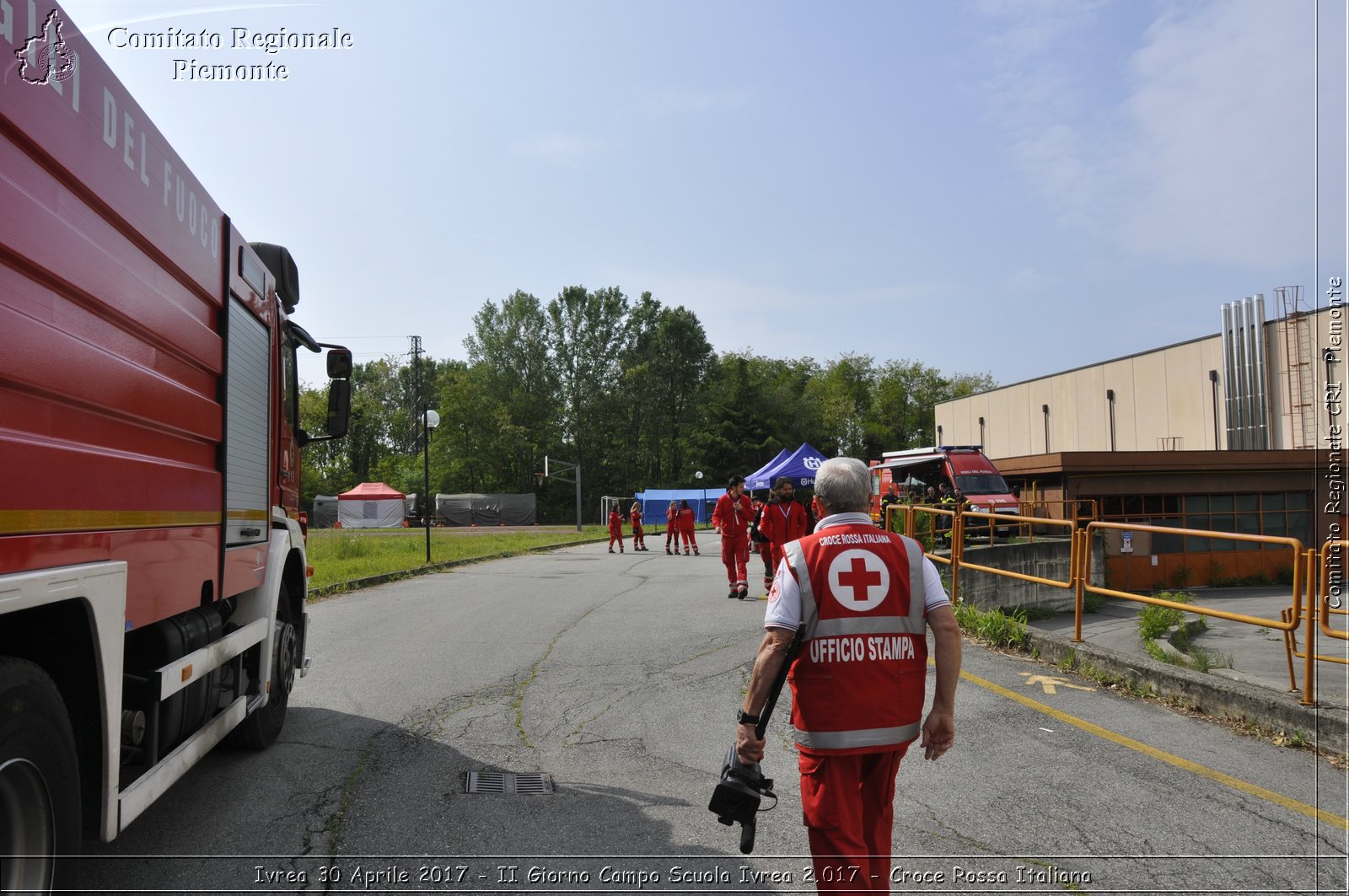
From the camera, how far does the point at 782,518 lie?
547 inches

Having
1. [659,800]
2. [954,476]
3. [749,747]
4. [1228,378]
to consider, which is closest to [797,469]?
[954,476]

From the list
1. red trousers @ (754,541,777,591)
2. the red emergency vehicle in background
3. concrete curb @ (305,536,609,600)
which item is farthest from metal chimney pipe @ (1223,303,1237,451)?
red trousers @ (754,541,777,591)

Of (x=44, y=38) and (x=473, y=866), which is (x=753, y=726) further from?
(x=44, y=38)

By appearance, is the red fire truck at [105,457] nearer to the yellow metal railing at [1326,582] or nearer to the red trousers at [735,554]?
the yellow metal railing at [1326,582]

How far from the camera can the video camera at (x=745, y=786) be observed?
3.01 m

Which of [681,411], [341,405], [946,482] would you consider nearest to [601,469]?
[681,411]

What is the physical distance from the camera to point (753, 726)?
3084 millimetres

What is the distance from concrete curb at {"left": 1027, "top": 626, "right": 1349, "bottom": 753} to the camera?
5.68m

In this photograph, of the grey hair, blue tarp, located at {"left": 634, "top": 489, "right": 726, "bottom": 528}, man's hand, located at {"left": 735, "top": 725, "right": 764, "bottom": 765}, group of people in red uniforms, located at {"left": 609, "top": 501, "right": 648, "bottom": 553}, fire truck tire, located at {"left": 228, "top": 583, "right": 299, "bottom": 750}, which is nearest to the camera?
man's hand, located at {"left": 735, "top": 725, "right": 764, "bottom": 765}

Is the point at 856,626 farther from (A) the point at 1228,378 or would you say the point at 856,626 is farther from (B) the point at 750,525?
(A) the point at 1228,378

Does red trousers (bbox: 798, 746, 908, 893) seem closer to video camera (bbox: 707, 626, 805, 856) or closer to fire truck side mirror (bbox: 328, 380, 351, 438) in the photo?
video camera (bbox: 707, 626, 805, 856)

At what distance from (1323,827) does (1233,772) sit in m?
0.85

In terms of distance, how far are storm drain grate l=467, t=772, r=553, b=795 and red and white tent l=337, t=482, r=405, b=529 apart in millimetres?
56006

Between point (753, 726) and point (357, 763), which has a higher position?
point (753, 726)
